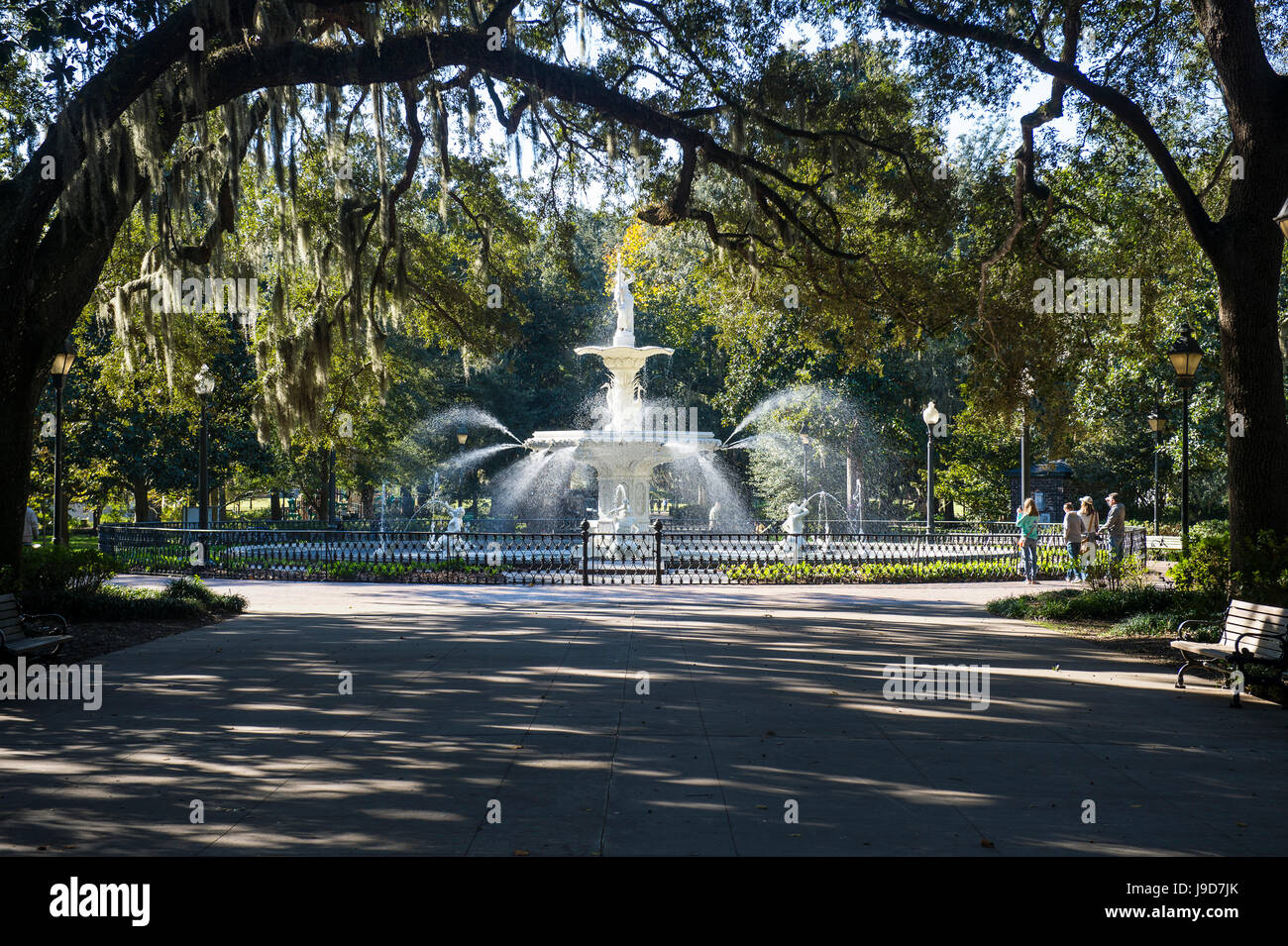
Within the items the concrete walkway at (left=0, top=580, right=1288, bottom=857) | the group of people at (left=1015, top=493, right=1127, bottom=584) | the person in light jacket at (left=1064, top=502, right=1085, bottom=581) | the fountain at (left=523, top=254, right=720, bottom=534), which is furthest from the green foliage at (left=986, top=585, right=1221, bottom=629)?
the fountain at (left=523, top=254, right=720, bottom=534)

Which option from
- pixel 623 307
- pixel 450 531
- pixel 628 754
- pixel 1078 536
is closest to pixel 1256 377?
pixel 628 754

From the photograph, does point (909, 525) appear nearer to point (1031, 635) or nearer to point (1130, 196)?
point (1130, 196)

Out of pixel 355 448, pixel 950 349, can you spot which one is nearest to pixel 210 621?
pixel 355 448

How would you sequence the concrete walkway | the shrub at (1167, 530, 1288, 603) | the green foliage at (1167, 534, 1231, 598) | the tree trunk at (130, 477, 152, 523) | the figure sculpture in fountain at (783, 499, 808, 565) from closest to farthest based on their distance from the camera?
the concrete walkway → the shrub at (1167, 530, 1288, 603) → the green foliage at (1167, 534, 1231, 598) → the figure sculpture in fountain at (783, 499, 808, 565) → the tree trunk at (130, 477, 152, 523)

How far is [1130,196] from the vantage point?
16.3 m

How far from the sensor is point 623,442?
2205cm

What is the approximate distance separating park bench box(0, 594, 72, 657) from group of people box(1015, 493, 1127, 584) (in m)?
16.0

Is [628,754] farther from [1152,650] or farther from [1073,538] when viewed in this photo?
[1073,538]

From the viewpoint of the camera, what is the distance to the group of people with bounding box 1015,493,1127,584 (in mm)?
19422

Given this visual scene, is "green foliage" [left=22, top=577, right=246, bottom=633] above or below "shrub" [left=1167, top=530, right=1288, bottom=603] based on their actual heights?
below

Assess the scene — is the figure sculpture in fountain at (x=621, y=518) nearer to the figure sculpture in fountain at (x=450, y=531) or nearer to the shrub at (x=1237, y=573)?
the figure sculpture in fountain at (x=450, y=531)

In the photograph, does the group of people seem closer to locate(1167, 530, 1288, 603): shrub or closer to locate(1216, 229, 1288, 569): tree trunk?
locate(1167, 530, 1288, 603): shrub

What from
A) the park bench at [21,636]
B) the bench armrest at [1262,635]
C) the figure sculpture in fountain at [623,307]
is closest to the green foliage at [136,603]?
the park bench at [21,636]
